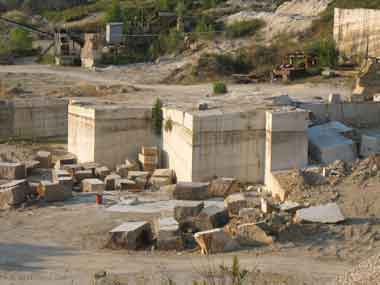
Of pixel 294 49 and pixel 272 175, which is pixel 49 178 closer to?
pixel 272 175

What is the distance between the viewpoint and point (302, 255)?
1219 cm

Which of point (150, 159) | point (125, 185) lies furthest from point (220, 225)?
point (150, 159)

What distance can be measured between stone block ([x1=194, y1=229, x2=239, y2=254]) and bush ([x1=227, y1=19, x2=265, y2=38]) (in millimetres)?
27414

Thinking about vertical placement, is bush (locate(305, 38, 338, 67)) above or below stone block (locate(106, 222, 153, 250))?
above

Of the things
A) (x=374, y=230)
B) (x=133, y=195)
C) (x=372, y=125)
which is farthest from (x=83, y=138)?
(x=374, y=230)

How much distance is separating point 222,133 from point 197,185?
173cm

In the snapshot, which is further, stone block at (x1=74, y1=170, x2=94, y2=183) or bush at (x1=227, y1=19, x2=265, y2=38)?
bush at (x1=227, y1=19, x2=265, y2=38)

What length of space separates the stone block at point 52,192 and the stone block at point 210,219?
377 cm

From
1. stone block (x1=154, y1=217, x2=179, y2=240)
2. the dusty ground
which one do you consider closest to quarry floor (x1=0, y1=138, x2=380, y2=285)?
the dusty ground

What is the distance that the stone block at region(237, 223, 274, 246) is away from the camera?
12664mm

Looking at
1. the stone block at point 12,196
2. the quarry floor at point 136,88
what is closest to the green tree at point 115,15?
the quarry floor at point 136,88

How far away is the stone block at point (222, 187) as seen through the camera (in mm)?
16562

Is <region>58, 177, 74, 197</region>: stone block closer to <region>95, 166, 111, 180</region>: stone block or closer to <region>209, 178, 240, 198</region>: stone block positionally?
<region>95, 166, 111, 180</region>: stone block

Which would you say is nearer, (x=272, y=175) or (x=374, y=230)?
(x=374, y=230)
